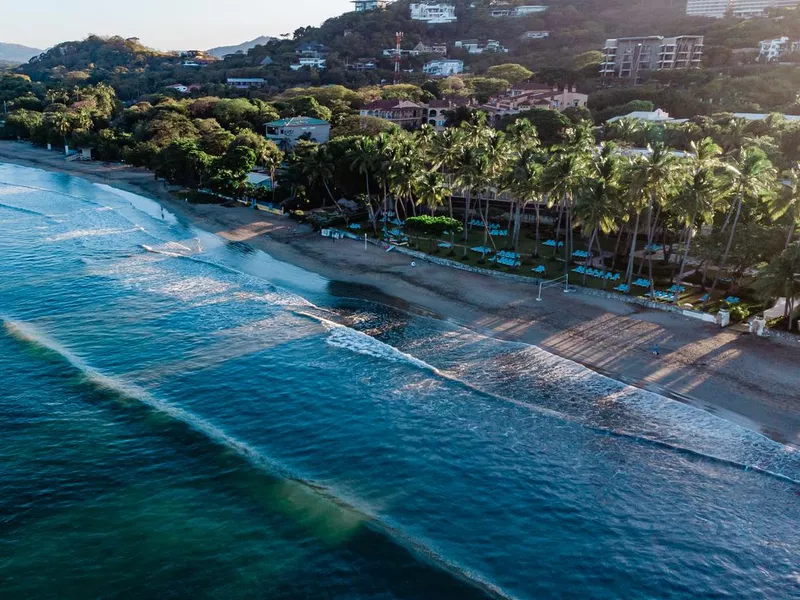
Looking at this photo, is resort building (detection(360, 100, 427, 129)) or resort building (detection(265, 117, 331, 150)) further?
resort building (detection(360, 100, 427, 129))

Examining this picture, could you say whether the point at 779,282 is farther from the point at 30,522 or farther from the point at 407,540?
the point at 30,522

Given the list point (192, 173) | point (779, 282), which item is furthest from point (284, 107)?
point (779, 282)

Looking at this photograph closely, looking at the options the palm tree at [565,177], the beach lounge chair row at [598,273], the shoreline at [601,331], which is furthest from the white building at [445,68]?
the beach lounge chair row at [598,273]

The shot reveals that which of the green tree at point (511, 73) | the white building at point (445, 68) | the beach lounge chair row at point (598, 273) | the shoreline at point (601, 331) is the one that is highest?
the white building at point (445, 68)

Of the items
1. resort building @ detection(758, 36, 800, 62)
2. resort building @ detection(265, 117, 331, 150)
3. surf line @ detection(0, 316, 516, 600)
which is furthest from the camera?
resort building @ detection(758, 36, 800, 62)

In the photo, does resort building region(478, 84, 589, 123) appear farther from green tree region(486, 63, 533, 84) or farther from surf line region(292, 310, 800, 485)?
surf line region(292, 310, 800, 485)

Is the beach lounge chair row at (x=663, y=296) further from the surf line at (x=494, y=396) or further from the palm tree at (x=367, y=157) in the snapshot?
the palm tree at (x=367, y=157)

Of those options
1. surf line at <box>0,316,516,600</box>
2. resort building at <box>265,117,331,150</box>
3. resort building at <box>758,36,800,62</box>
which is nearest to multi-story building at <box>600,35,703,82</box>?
resort building at <box>758,36,800,62</box>
